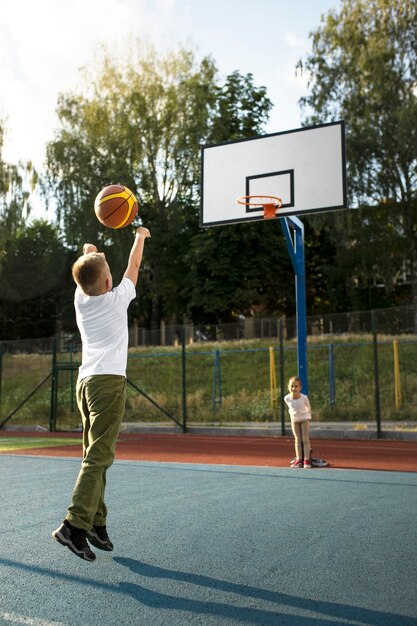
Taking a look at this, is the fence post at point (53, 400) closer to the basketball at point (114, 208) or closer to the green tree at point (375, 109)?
the basketball at point (114, 208)

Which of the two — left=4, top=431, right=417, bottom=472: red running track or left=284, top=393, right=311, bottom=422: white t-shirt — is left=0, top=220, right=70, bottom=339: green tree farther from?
left=284, top=393, right=311, bottom=422: white t-shirt

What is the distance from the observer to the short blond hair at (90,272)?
4426 mm

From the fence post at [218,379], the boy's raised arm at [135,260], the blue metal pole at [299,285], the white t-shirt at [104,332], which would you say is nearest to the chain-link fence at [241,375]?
the fence post at [218,379]

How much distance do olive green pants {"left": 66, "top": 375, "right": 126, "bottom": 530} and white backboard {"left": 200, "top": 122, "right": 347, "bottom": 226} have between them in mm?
7985

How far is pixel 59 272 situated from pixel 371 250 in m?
20.2

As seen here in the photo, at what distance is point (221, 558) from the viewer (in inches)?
165

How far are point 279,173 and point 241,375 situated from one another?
40.0 feet

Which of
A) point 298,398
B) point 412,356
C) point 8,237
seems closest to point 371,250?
point 412,356

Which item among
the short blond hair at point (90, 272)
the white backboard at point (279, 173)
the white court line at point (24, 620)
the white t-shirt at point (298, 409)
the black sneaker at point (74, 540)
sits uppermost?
the white backboard at point (279, 173)

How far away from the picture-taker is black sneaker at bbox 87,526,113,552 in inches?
172

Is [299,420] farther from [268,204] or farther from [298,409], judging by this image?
[268,204]

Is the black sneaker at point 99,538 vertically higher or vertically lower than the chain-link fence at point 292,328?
lower

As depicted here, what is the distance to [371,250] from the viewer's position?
31875 millimetres

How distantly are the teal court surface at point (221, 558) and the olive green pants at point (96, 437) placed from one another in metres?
0.33
